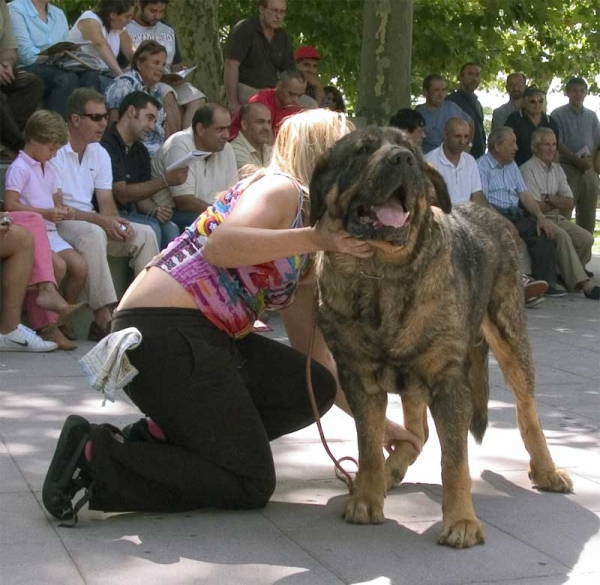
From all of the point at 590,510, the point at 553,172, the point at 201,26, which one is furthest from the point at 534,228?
the point at 590,510

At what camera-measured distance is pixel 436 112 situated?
45.7 feet

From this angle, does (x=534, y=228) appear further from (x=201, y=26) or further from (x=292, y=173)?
(x=292, y=173)

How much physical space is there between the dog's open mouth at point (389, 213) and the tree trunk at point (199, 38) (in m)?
10.9

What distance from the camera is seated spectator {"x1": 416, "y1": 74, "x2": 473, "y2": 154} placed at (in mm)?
13781

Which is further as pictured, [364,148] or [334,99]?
[334,99]

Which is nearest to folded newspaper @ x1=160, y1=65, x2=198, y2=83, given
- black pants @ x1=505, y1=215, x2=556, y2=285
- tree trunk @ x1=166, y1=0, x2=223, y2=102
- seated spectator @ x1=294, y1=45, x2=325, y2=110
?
seated spectator @ x1=294, y1=45, x2=325, y2=110

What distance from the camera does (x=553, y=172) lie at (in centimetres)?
1362

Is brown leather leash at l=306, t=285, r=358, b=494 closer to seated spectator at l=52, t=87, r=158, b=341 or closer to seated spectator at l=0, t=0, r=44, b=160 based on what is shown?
seated spectator at l=52, t=87, r=158, b=341

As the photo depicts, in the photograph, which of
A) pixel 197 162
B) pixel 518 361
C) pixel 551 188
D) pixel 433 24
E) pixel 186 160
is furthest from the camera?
Answer: pixel 433 24

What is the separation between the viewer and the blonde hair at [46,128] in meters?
8.78

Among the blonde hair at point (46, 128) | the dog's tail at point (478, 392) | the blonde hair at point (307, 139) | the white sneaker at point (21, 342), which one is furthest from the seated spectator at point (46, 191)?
the blonde hair at point (307, 139)

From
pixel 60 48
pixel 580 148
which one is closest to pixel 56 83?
pixel 60 48

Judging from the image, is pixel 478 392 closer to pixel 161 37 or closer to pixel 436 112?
pixel 161 37

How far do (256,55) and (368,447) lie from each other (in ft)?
27.8
